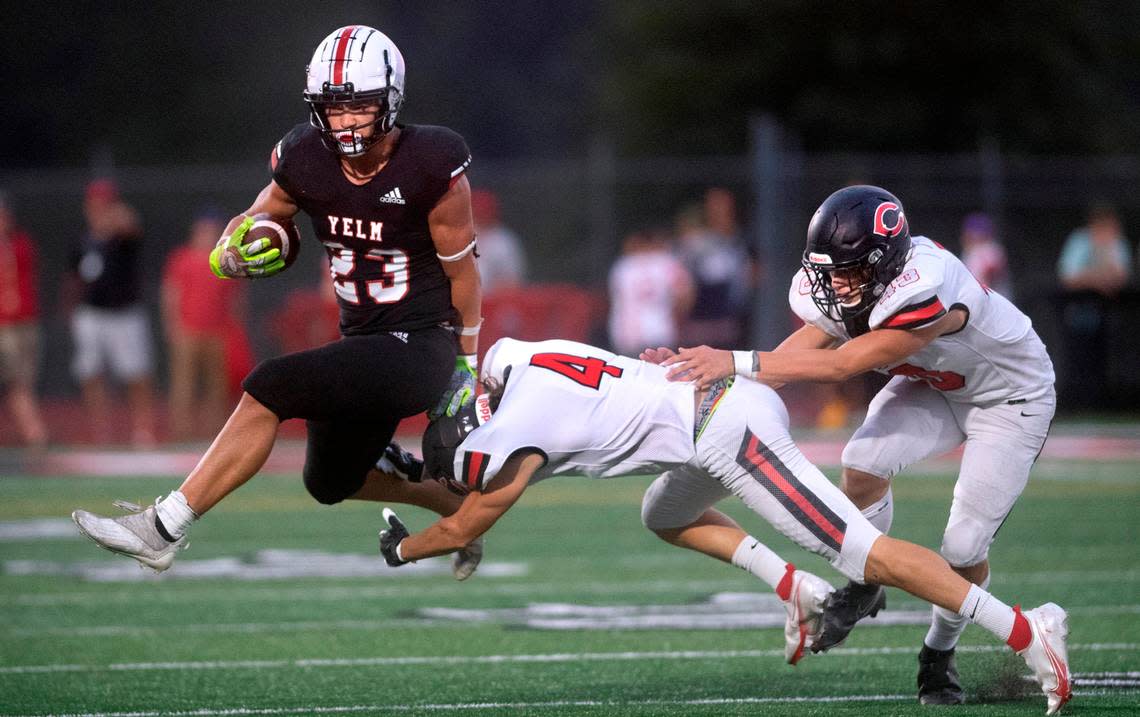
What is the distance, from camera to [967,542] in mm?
5352

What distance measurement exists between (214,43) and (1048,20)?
52.9ft

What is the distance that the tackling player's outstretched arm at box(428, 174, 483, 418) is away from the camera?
532cm

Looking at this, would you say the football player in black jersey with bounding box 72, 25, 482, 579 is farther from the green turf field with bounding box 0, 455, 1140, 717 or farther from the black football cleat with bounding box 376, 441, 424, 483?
the green turf field with bounding box 0, 455, 1140, 717

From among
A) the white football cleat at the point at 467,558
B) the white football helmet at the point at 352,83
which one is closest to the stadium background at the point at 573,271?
the white football cleat at the point at 467,558

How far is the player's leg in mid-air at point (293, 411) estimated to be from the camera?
507 cm

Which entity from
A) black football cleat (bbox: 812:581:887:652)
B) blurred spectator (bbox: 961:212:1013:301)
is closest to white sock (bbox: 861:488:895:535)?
black football cleat (bbox: 812:581:887:652)

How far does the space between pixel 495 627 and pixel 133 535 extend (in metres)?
2.17

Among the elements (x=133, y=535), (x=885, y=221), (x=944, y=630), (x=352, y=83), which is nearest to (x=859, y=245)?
(x=885, y=221)

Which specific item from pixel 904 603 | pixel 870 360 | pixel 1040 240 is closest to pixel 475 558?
pixel 870 360

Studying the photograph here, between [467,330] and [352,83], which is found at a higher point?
[352,83]

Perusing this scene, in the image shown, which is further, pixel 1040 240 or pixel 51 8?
pixel 51 8

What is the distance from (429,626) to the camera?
22.6ft

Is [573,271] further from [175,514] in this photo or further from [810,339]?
[175,514]

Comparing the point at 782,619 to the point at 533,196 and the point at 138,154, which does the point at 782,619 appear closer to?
the point at 533,196
